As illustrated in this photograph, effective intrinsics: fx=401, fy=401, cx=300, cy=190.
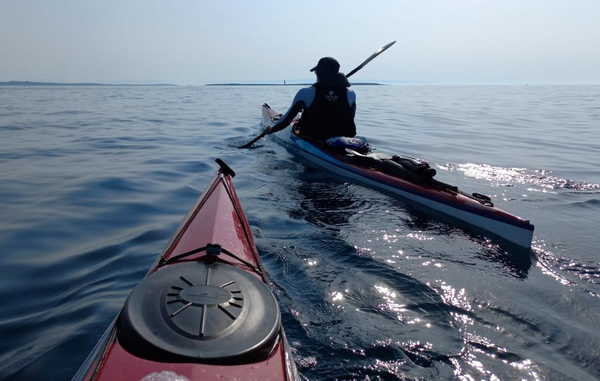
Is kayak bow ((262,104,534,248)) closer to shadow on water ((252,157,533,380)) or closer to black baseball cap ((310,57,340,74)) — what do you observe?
shadow on water ((252,157,533,380))

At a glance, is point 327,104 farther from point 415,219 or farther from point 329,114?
point 415,219

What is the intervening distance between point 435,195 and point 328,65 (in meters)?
3.19

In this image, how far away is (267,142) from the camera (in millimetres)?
11781

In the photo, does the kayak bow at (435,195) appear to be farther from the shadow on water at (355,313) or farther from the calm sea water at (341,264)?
the shadow on water at (355,313)

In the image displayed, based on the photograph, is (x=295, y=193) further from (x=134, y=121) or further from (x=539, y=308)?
(x=134, y=121)

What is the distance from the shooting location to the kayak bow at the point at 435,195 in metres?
4.75

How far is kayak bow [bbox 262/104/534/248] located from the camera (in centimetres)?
475

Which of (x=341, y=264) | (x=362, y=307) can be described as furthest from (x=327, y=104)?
(x=362, y=307)

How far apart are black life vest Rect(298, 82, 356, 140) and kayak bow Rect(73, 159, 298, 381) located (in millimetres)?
5769

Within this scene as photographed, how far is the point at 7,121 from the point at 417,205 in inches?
607

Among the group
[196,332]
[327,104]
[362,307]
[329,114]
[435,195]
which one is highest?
[327,104]

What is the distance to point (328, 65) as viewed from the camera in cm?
730

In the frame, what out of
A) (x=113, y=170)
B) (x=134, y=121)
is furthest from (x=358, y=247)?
(x=134, y=121)

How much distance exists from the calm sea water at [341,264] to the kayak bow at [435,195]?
171mm
